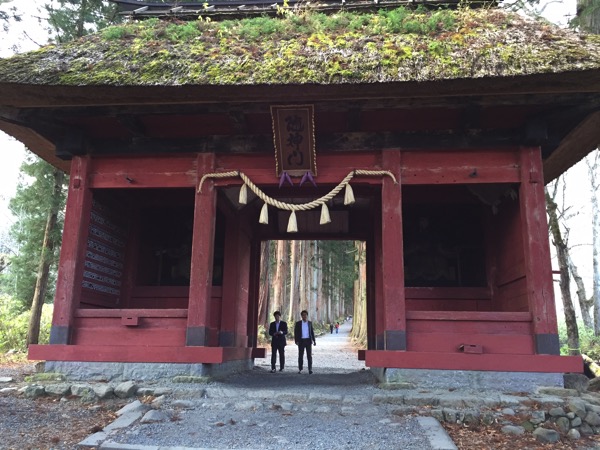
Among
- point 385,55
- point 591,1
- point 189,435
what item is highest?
point 591,1

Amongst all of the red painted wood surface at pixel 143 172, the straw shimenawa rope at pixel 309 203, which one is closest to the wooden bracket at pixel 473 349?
the straw shimenawa rope at pixel 309 203

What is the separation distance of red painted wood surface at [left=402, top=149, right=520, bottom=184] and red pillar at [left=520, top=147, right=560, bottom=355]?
212mm

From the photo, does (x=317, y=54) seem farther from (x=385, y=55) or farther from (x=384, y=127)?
(x=384, y=127)

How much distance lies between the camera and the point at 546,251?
247 inches

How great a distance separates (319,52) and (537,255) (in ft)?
13.7

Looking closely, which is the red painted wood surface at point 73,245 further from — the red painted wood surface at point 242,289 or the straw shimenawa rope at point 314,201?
the red painted wood surface at point 242,289

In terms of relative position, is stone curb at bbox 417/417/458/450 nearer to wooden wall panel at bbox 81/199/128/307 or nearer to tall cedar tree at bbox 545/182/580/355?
wooden wall panel at bbox 81/199/128/307

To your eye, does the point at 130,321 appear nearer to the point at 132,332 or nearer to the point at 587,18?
the point at 132,332

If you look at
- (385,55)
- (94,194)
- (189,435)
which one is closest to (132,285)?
(94,194)

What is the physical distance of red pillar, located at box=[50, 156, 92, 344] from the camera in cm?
666

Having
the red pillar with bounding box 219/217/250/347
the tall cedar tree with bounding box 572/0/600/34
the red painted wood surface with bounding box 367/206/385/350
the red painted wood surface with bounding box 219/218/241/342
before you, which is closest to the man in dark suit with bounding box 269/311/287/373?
the red pillar with bounding box 219/217/250/347

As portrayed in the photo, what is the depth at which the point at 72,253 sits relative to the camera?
6.88 m

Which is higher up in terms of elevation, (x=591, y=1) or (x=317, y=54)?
(x=591, y=1)

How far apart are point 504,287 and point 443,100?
3.73m
